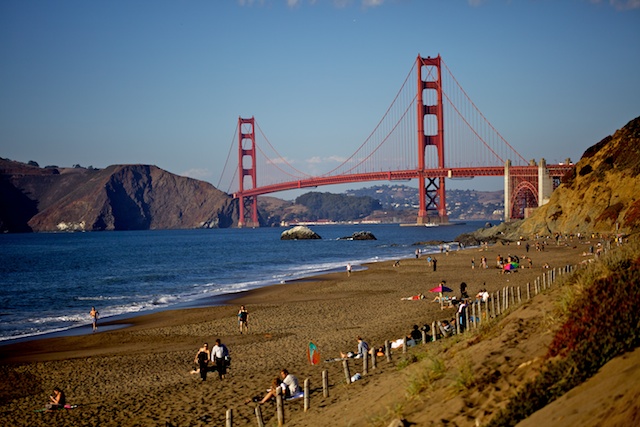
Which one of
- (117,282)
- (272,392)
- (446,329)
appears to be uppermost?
(446,329)

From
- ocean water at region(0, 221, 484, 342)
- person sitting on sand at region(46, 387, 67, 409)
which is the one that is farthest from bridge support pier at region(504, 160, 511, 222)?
person sitting on sand at region(46, 387, 67, 409)

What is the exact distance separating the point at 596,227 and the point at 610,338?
155ft

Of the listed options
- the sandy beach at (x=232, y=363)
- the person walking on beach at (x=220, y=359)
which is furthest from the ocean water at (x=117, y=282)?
the person walking on beach at (x=220, y=359)

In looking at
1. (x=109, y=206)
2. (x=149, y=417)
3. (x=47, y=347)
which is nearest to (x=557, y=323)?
(x=149, y=417)

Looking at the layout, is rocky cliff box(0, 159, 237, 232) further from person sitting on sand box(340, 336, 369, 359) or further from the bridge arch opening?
person sitting on sand box(340, 336, 369, 359)

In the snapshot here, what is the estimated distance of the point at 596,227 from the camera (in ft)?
162

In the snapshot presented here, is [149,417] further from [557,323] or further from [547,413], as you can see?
[547,413]

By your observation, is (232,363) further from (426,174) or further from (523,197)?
(426,174)

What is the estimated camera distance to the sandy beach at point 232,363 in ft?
33.5

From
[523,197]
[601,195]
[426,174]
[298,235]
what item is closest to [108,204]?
[298,235]

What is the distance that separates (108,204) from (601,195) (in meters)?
148

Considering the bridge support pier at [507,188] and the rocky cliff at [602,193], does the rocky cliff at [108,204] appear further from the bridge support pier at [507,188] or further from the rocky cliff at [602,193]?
the rocky cliff at [602,193]

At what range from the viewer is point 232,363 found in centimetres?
1545

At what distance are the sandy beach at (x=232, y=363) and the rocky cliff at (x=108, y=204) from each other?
154 meters
